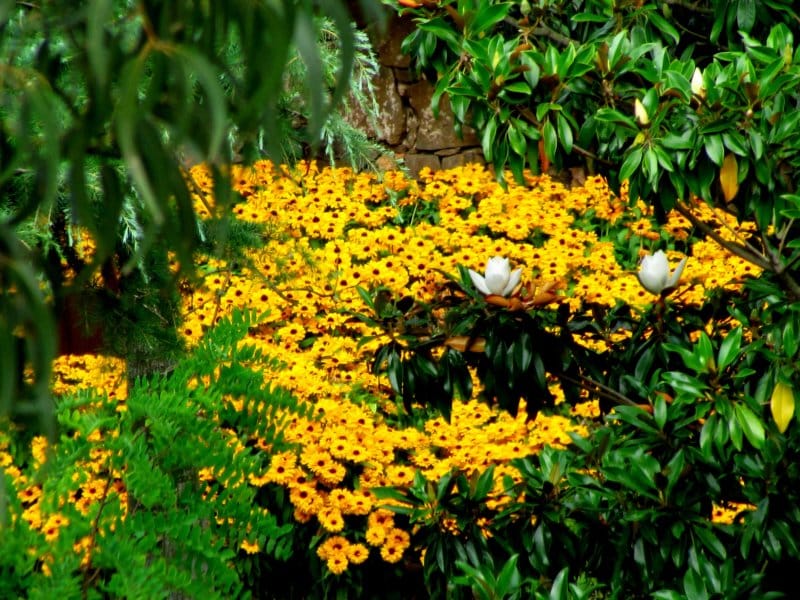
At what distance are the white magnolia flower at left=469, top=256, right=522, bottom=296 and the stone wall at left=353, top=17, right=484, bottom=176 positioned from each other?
3799 millimetres

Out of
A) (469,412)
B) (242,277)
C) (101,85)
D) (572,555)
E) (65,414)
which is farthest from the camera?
(242,277)

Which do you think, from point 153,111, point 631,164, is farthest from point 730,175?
point 153,111

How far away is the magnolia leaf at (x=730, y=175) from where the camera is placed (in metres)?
2.33

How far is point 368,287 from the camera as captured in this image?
15.5ft

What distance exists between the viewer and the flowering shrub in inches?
96.7

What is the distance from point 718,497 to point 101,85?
2.11 metres

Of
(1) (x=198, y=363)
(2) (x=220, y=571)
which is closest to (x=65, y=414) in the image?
(1) (x=198, y=363)

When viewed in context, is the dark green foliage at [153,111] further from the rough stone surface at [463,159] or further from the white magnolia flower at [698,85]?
the rough stone surface at [463,159]

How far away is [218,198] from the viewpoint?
886 mm

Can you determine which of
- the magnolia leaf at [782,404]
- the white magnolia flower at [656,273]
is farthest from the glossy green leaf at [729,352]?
the white magnolia flower at [656,273]

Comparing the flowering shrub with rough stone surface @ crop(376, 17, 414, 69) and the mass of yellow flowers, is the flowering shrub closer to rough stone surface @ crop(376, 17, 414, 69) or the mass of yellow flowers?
the mass of yellow flowers

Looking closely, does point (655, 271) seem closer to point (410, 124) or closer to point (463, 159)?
point (463, 159)

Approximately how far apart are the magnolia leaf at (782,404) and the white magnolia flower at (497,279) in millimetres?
625

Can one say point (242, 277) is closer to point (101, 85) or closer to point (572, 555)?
point (572, 555)
